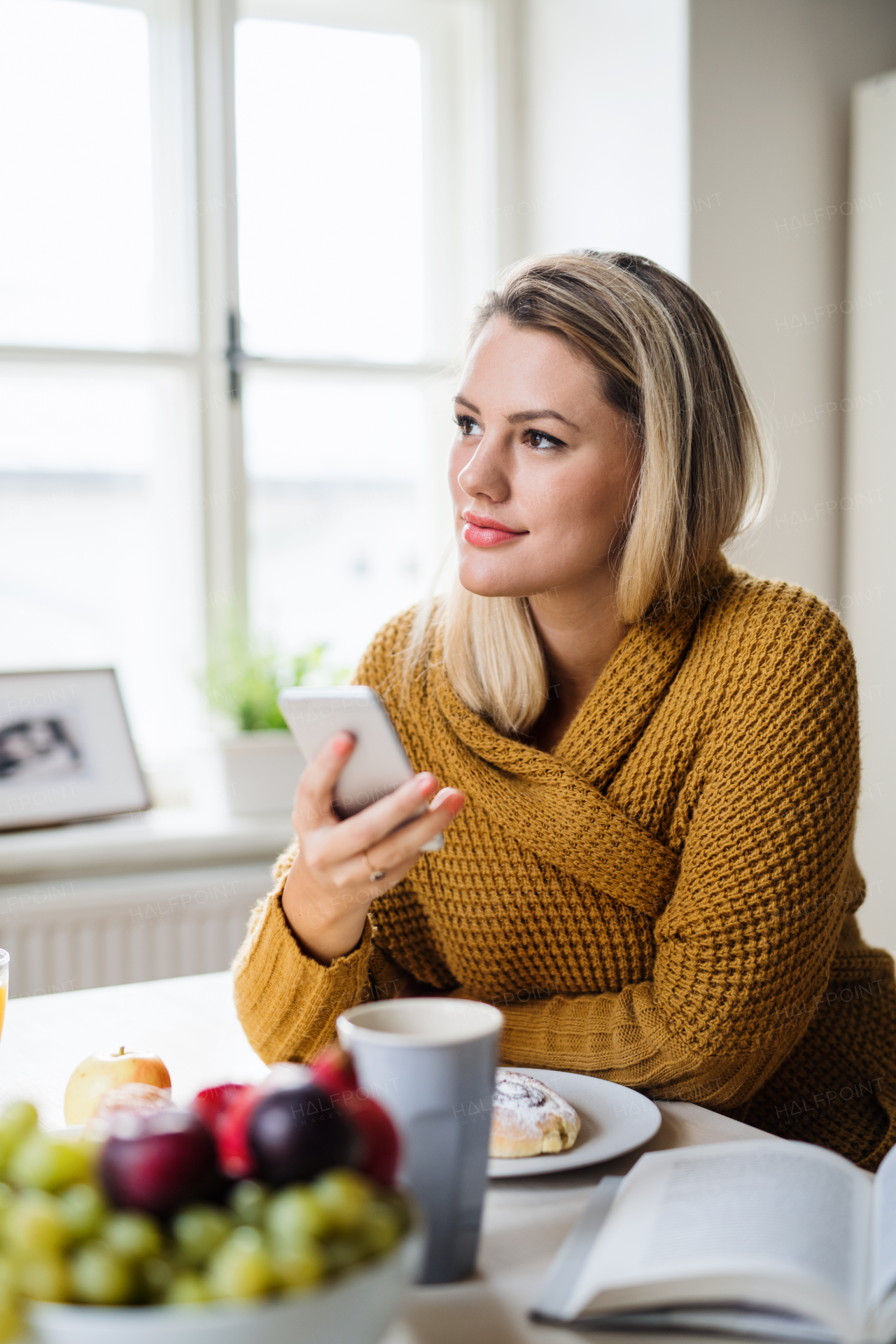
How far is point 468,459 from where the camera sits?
1.28 metres

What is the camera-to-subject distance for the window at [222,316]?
2.37 m

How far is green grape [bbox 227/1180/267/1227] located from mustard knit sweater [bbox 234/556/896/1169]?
54 centimetres

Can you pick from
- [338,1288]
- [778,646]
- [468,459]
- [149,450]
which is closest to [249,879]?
[149,450]

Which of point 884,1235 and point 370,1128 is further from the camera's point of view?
point 884,1235

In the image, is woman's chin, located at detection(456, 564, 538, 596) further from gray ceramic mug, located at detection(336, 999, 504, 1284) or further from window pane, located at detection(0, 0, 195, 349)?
window pane, located at detection(0, 0, 195, 349)

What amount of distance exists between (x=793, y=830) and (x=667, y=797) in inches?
6.2

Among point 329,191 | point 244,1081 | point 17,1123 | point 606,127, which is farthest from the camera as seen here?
point 329,191

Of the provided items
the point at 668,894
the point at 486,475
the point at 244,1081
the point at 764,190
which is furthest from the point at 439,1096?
the point at 764,190

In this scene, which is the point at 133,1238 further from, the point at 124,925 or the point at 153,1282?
the point at 124,925

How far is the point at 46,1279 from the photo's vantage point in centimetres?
42

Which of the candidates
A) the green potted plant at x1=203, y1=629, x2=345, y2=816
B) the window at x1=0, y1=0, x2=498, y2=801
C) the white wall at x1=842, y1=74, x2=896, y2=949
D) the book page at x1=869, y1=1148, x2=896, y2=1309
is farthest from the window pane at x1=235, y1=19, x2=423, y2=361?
the book page at x1=869, y1=1148, x2=896, y2=1309

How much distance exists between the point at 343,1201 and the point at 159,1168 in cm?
7

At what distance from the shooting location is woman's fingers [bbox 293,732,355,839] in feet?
2.64

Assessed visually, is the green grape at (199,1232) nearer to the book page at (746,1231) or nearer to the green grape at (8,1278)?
the green grape at (8,1278)
